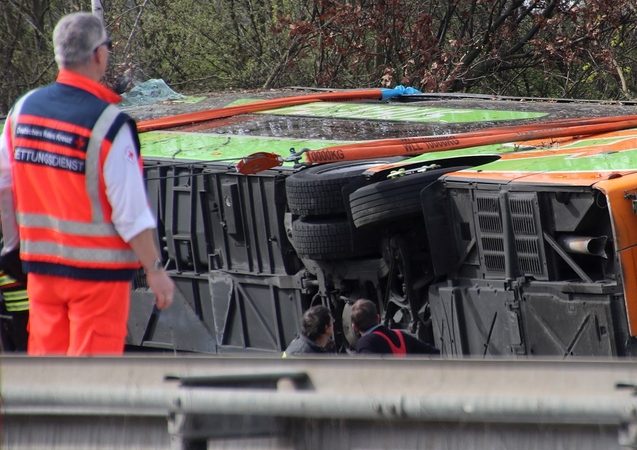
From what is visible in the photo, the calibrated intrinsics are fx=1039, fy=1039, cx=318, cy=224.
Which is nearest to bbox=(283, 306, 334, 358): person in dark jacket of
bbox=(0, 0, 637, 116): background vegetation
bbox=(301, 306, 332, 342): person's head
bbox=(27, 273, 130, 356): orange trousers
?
bbox=(301, 306, 332, 342): person's head

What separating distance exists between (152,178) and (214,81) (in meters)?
11.6

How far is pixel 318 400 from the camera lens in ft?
7.78

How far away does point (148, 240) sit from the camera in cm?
375

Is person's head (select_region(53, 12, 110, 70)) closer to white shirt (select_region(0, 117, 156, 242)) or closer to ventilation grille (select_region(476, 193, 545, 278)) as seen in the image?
white shirt (select_region(0, 117, 156, 242))

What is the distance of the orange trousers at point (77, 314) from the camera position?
149 inches

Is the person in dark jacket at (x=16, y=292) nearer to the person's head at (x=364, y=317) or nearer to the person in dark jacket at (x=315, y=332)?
the person in dark jacket at (x=315, y=332)

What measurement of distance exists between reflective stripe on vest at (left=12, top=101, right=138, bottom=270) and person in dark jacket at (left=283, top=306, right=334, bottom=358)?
309 centimetres

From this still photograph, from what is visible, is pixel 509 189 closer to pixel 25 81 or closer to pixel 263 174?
pixel 263 174

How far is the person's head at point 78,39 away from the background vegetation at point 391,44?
43.3 feet

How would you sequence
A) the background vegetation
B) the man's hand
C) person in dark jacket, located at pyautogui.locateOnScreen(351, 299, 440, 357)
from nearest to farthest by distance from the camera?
the man's hand
person in dark jacket, located at pyautogui.locateOnScreen(351, 299, 440, 357)
the background vegetation

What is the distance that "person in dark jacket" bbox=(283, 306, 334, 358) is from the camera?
6.83 meters

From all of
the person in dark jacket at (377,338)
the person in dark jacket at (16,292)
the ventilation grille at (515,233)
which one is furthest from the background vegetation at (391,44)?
the person in dark jacket at (16,292)

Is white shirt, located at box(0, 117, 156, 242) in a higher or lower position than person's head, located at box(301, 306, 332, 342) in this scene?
higher

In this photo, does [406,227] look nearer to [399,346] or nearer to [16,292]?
[399,346]
